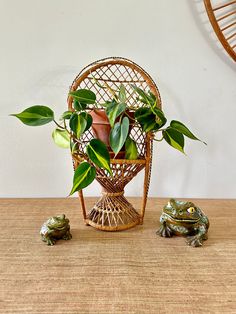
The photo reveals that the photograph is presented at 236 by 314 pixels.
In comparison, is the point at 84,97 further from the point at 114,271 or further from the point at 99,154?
the point at 114,271

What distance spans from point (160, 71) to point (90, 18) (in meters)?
0.34

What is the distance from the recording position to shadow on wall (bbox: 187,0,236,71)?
1.12m

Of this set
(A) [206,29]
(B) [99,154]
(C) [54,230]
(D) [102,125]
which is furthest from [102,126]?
(A) [206,29]

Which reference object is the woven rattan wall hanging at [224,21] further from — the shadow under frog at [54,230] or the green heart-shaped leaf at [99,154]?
the shadow under frog at [54,230]

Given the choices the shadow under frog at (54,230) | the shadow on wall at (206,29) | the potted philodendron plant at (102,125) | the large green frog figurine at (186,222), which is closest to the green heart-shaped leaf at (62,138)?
the potted philodendron plant at (102,125)

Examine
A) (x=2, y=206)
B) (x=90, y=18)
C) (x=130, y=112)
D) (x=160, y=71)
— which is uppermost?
(x=90, y=18)

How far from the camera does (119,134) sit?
723 millimetres

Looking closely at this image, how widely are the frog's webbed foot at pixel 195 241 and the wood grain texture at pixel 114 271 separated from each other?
0.02 metres

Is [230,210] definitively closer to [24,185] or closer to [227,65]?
[227,65]

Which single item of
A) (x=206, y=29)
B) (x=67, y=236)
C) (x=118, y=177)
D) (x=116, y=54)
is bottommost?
(x=67, y=236)

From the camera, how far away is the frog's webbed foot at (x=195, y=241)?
2.60 feet

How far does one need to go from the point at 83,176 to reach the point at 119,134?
0.45 ft

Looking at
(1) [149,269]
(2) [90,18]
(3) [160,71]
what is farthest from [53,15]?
(1) [149,269]

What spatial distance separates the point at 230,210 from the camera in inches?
42.4
